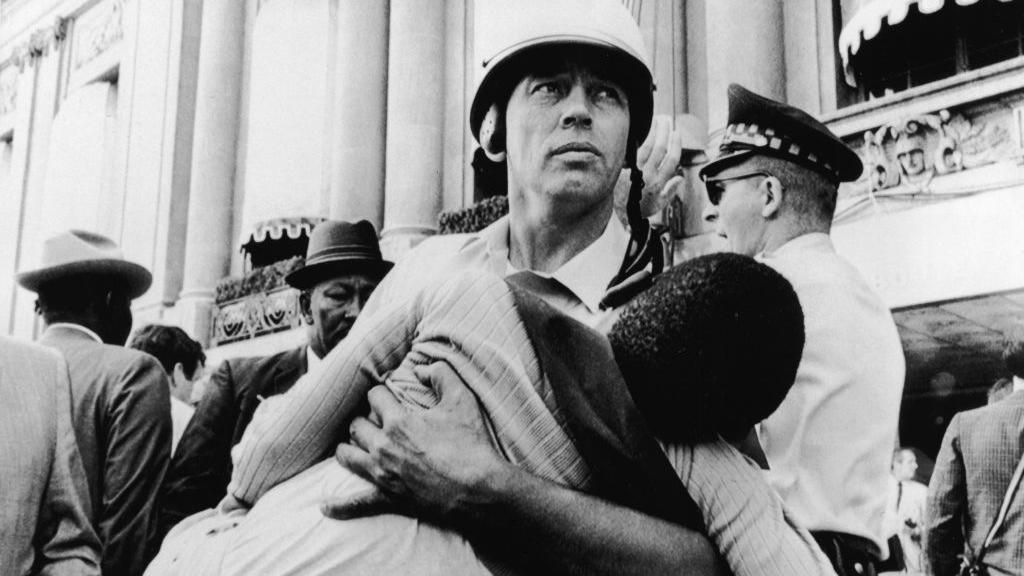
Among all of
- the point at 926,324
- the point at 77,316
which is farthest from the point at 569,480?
the point at 926,324

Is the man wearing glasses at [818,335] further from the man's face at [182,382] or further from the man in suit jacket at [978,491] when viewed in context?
the man's face at [182,382]

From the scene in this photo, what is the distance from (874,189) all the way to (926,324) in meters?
1.04

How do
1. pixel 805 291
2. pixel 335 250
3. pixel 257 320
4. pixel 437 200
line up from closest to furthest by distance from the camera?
pixel 805 291
pixel 335 250
pixel 437 200
pixel 257 320

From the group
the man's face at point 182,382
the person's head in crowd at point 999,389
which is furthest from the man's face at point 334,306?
the person's head in crowd at point 999,389

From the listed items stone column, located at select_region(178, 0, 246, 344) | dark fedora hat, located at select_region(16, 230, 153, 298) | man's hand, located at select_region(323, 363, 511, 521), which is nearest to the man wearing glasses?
man's hand, located at select_region(323, 363, 511, 521)

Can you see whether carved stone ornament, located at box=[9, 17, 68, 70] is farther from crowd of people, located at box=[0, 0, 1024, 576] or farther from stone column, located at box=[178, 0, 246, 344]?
crowd of people, located at box=[0, 0, 1024, 576]

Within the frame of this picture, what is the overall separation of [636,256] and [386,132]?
1036 cm

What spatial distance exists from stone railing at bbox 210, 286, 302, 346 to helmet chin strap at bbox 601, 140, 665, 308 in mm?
10011

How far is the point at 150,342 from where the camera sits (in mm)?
6281

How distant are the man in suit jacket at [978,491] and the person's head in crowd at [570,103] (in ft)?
9.61

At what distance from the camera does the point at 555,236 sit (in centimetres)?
216

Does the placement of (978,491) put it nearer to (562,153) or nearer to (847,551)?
(847,551)

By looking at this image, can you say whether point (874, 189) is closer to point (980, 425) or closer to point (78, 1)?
point (980, 425)

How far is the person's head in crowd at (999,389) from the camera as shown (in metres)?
6.63
